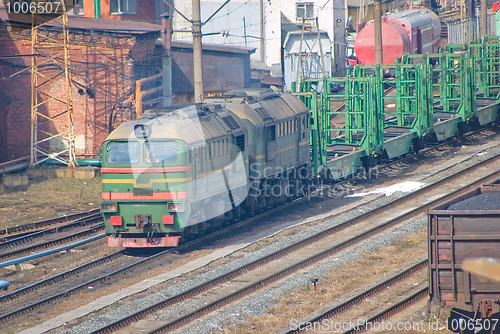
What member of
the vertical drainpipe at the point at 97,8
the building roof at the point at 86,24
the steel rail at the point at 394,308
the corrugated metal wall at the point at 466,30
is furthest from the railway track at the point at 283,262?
the corrugated metal wall at the point at 466,30

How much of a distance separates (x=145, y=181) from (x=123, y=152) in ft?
2.81

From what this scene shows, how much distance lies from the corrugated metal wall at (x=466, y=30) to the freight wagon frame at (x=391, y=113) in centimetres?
1596

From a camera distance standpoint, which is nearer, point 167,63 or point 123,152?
point 123,152

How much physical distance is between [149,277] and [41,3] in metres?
17.6

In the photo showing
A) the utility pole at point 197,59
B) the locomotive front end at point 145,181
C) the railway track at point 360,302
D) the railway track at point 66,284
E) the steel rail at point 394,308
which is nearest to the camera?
the steel rail at point 394,308

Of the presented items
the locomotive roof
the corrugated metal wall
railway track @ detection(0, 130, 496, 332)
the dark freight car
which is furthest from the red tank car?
the dark freight car

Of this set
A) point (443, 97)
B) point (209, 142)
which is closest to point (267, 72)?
point (443, 97)

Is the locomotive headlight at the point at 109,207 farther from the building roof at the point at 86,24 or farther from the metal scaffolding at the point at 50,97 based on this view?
the building roof at the point at 86,24

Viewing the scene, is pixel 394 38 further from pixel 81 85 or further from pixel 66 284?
pixel 66 284

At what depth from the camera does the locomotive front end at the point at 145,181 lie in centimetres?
1461

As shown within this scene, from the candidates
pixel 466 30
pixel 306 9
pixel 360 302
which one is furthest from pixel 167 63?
pixel 466 30

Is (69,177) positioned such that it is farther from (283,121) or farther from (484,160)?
(484,160)

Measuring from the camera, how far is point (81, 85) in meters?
27.3

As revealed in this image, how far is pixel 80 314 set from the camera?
1173 cm
